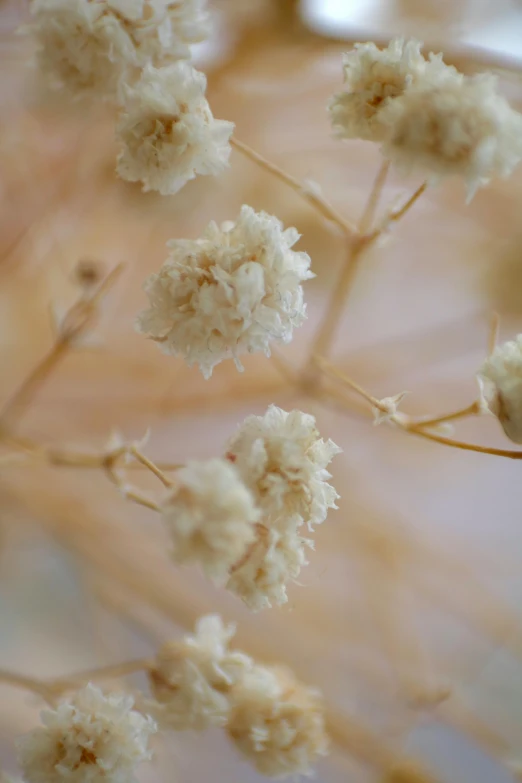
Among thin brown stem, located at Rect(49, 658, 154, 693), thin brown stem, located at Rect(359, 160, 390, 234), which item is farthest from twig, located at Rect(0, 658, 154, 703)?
thin brown stem, located at Rect(359, 160, 390, 234)

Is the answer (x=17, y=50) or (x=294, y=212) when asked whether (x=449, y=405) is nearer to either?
(x=294, y=212)

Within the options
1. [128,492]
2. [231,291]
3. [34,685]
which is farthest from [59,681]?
[231,291]

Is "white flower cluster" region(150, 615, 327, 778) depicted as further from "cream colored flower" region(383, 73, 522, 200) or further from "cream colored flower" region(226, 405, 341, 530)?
"cream colored flower" region(383, 73, 522, 200)

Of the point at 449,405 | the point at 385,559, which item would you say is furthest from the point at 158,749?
the point at 449,405

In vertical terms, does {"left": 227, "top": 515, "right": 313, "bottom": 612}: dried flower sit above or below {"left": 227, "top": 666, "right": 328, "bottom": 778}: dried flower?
above

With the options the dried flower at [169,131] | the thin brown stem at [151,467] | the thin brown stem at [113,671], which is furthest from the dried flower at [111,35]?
the thin brown stem at [113,671]
